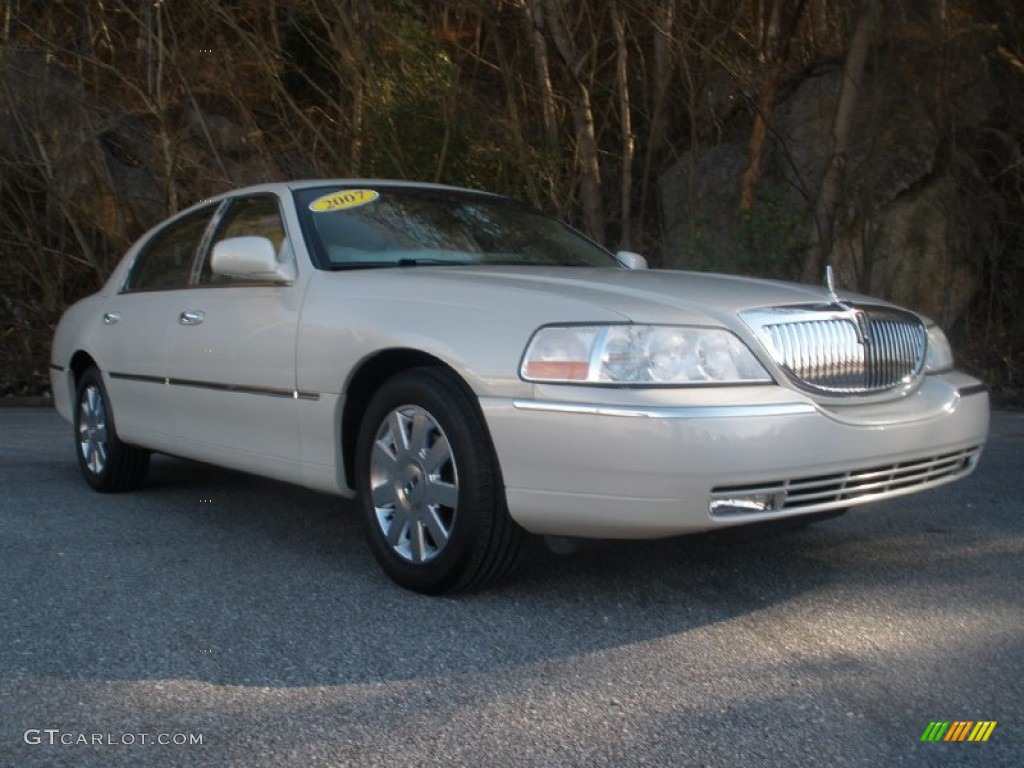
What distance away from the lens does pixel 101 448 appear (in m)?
6.28

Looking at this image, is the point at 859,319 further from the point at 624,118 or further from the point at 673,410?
the point at 624,118

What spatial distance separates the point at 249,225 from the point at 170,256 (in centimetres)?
84

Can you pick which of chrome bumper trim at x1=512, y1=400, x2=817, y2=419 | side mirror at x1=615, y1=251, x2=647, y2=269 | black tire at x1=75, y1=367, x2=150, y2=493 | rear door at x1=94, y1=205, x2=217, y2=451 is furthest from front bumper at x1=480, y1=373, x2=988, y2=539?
black tire at x1=75, y1=367, x2=150, y2=493

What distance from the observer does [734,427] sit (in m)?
3.59

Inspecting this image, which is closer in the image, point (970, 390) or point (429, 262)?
point (970, 390)

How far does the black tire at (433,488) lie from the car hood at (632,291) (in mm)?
375

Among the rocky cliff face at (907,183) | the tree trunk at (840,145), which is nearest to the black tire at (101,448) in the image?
the rocky cliff face at (907,183)

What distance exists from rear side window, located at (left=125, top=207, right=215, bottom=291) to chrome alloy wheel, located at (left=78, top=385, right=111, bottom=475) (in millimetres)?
628

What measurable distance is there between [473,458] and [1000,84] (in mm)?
9267

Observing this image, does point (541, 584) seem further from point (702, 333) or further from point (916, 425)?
point (916, 425)

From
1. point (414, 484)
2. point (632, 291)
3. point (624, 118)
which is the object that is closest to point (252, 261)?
point (414, 484)

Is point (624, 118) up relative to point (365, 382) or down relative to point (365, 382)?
up

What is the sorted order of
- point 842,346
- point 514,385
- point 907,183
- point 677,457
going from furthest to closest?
1. point 907,183
2. point 842,346
3. point 514,385
4. point 677,457

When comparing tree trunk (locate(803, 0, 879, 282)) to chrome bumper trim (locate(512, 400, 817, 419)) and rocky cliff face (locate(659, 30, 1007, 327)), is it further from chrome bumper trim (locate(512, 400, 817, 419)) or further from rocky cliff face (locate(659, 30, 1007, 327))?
chrome bumper trim (locate(512, 400, 817, 419))
